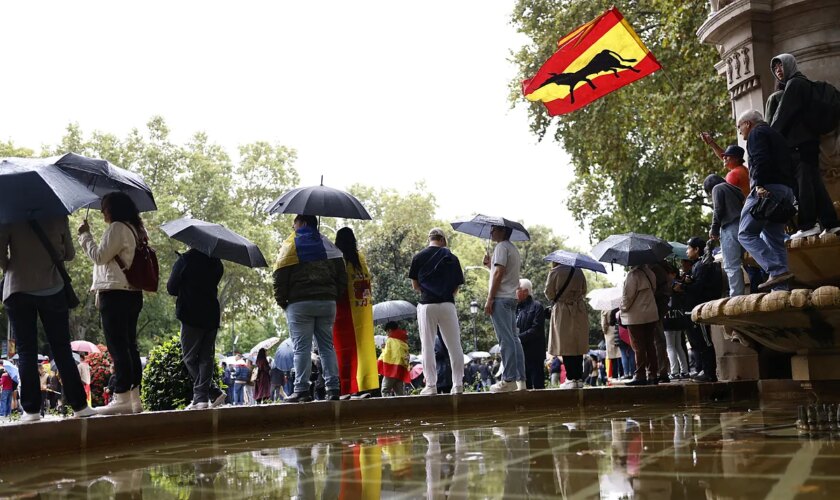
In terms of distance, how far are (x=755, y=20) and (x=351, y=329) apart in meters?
5.59

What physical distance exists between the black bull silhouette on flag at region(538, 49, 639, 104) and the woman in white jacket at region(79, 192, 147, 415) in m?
7.44

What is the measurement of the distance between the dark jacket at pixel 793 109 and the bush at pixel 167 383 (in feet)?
26.7

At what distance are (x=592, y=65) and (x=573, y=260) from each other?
3107 mm

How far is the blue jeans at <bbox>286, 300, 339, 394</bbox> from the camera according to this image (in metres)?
8.58

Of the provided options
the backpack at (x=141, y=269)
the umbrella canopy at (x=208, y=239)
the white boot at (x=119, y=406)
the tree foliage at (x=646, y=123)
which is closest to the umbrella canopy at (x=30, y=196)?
the backpack at (x=141, y=269)

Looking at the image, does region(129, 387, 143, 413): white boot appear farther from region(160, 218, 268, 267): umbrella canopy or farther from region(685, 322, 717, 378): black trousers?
region(685, 322, 717, 378): black trousers

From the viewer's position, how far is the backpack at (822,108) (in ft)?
24.3

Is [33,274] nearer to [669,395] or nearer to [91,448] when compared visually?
[91,448]

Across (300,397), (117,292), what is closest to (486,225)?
(300,397)

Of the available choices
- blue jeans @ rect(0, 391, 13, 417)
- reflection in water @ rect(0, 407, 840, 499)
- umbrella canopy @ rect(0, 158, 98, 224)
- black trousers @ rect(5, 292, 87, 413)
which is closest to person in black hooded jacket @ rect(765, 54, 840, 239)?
reflection in water @ rect(0, 407, 840, 499)

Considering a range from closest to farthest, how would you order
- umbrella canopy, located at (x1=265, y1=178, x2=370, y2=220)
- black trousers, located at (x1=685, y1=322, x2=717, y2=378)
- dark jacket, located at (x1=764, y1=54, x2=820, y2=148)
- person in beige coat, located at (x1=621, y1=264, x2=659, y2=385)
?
1. dark jacket, located at (x1=764, y1=54, x2=820, y2=148)
2. umbrella canopy, located at (x1=265, y1=178, x2=370, y2=220)
3. person in beige coat, located at (x1=621, y1=264, x2=659, y2=385)
4. black trousers, located at (x1=685, y1=322, x2=717, y2=378)

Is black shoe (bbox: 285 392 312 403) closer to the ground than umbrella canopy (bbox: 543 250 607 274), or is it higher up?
closer to the ground

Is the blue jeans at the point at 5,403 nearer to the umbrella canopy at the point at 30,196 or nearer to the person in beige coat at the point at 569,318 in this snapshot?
the person in beige coat at the point at 569,318

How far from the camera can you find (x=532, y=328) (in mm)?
12172
